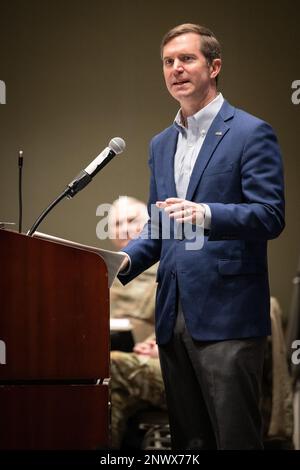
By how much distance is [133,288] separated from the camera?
13.5ft

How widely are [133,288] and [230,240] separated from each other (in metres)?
2.20

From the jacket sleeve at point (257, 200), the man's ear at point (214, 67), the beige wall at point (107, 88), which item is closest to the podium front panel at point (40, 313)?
the jacket sleeve at point (257, 200)

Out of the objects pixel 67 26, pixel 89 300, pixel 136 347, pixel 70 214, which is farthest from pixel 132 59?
pixel 89 300

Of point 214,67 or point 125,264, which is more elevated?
point 214,67

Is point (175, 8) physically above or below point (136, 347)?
above

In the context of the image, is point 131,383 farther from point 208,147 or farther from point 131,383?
point 208,147

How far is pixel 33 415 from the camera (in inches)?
71.4

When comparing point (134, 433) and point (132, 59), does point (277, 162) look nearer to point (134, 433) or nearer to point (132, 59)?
point (132, 59)

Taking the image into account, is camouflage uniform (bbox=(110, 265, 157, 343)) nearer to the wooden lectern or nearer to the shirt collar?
the shirt collar

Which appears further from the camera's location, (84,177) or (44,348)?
(84,177)

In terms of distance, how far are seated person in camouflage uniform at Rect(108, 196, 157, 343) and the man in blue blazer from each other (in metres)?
1.85

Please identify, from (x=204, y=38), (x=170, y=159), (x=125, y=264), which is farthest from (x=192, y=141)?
(x=125, y=264)

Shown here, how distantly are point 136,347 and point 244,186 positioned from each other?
1869 mm

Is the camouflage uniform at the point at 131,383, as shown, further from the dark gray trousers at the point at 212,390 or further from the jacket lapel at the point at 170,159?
the jacket lapel at the point at 170,159
